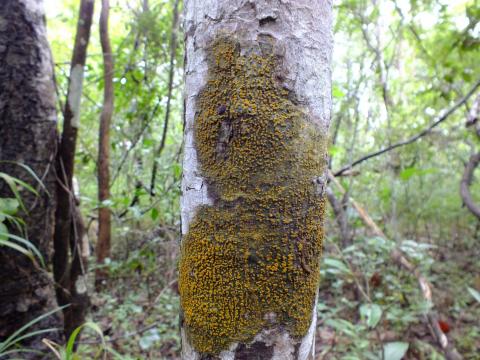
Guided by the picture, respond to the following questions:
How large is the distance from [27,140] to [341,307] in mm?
2233

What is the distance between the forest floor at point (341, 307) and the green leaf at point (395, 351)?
8 centimetres

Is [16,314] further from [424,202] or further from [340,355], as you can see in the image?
[424,202]

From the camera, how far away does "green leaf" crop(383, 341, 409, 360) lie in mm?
1913

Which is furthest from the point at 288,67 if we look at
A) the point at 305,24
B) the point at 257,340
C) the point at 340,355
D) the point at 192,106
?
the point at 340,355

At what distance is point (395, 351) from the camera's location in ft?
6.38

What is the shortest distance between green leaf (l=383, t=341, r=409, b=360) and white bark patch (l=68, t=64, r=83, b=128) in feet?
6.77

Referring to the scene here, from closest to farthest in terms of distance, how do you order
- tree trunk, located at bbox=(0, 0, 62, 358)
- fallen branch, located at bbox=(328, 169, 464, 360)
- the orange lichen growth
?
the orange lichen growth
tree trunk, located at bbox=(0, 0, 62, 358)
fallen branch, located at bbox=(328, 169, 464, 360)

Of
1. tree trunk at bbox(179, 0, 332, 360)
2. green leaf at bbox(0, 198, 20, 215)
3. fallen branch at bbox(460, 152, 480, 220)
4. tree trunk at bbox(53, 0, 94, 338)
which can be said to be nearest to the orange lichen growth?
tree trunk at bbox(179, 0, 332, 360)

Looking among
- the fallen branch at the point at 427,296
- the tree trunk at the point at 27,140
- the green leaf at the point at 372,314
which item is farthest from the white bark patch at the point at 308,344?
the fallen branch at the point at 427,296

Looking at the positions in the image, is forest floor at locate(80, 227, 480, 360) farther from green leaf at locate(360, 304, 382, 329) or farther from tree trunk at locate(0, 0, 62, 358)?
tree trunk at locate(0, 0, 62, 358)

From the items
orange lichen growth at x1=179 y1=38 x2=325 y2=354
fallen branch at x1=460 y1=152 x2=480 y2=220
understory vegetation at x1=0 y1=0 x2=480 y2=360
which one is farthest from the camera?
fallen branch at x1=460 y1=152 x2=480 y2=220

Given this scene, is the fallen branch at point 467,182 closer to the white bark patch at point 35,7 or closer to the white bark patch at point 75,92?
the white bark patch at point 75,92

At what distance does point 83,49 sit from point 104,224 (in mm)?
1582

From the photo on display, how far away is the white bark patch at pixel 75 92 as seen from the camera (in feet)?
6.59
